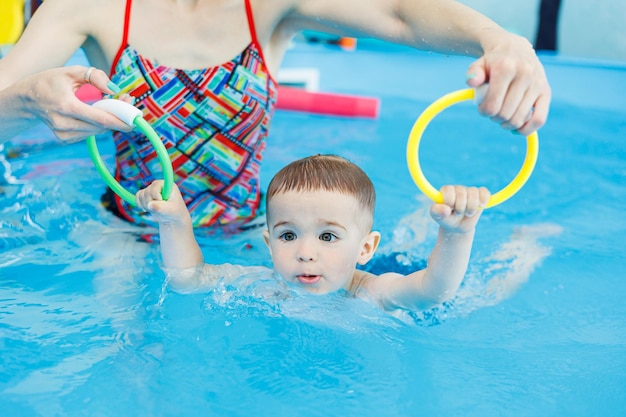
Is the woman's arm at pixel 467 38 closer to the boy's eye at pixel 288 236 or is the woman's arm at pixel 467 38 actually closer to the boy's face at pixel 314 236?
the boy's face at pixel 314 236

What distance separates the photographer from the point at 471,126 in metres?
4.66

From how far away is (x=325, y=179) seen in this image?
77.4 inches

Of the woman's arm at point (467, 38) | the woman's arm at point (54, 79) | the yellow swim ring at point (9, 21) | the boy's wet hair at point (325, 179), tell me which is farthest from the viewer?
the yellow swim ring at point (9, 21)

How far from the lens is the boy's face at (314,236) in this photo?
190cm

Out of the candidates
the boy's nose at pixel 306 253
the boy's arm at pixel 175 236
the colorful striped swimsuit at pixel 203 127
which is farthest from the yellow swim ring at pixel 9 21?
the boy's nose at pixel 306 253

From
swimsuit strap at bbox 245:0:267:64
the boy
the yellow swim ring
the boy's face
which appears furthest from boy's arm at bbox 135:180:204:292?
the yellow swim ring

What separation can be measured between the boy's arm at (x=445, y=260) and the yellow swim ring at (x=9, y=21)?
10.8ft

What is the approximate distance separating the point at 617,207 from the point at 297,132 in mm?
1850

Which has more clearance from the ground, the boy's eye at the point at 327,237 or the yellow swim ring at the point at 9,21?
the yellow swim ring at the point at 9,21

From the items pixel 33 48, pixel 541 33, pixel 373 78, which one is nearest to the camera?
pixel 33 48

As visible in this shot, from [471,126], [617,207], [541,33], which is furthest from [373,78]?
[617,207]

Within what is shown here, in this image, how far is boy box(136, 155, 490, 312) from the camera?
186 centimetres

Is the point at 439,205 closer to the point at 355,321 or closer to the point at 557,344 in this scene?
the point at 355,321

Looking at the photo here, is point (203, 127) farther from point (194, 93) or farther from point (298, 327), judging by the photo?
point (298, 327)
